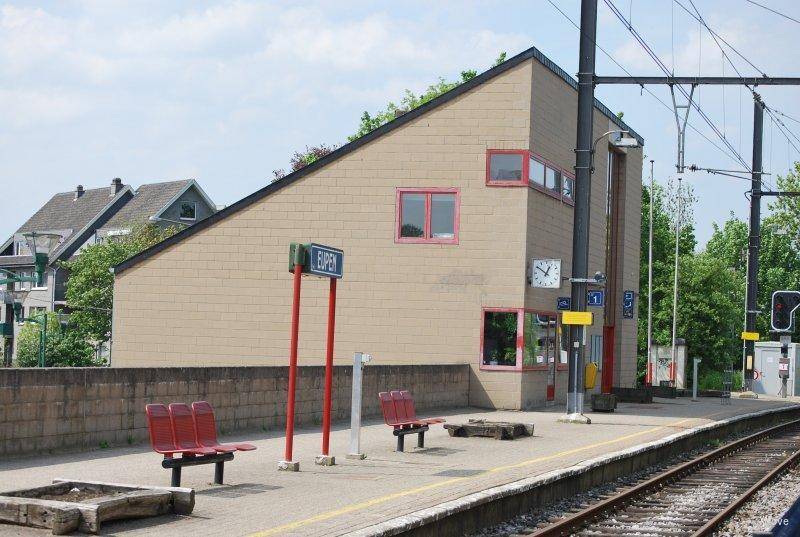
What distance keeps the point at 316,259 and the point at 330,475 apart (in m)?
2.54

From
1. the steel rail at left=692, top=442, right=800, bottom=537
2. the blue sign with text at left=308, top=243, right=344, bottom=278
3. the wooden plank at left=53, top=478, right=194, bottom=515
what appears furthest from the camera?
the blue sign with text at left=308, top=243, right=344, bottom=278

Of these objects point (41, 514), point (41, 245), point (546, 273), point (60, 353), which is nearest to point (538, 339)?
point (546, 273)

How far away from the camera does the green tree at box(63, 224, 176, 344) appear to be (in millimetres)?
64938

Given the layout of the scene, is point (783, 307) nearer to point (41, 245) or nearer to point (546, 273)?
point (546, 273)

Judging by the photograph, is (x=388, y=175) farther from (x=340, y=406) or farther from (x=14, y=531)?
(x=14, y=531)

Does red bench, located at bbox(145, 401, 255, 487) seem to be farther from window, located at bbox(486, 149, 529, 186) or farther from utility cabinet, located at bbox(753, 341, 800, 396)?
utility cabinet, located at bbox(753, 341, 800, 396)

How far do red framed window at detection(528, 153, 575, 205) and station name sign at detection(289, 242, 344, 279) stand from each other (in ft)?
Answer: 48.2

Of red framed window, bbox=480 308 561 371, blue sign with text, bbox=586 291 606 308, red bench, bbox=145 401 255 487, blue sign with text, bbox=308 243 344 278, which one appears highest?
blue sign with text, bbox=586 291 606 308

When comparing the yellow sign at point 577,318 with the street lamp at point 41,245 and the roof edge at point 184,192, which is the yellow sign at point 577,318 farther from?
the roof edge at point 184,192

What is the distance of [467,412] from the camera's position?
27.2 meters

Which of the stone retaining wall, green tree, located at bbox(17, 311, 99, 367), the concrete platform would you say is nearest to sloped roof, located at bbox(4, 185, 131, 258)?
green tree, located at bbox(17, 311, 99, 367)

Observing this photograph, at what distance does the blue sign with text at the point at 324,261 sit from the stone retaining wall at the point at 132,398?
3.29 m

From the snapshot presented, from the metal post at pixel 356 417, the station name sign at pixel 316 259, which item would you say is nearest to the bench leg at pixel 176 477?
the station name sign at pixel 316 259

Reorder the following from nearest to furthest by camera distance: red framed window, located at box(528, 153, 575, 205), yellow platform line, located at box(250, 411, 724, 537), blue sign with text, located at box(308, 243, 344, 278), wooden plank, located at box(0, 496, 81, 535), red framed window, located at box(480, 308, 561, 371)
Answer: wooden plank, located at box(0, 496, 81, 535) < yellow platform line, located at box(250, 411, 724, 537) < blue sign with text, located at box(308, 243, 344, 278) < red framed window, located at box(480, 308, 561, 371) < red framed window, located at box(528, 153, 575, 205)
